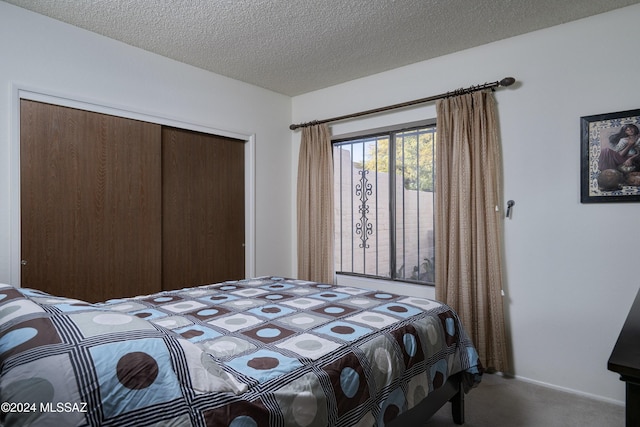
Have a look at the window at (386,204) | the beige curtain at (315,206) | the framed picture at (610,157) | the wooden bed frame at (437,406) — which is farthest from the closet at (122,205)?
the framed picture at (610,157)

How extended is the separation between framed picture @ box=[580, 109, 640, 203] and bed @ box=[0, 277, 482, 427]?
140 cm

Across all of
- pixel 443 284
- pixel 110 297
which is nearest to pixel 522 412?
pixel 443 284

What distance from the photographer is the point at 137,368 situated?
89 centimetres

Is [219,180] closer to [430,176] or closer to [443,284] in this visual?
[430,176]

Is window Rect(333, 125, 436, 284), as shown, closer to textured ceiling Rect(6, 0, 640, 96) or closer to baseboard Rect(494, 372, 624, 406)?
textured ceiling Rect(6, 0, 640, 96)

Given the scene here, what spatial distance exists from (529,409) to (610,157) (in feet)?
5.60

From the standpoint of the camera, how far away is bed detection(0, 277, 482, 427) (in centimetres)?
82

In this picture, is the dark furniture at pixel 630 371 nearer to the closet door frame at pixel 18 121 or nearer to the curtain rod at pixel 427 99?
the curtain rod at pixel 427 99

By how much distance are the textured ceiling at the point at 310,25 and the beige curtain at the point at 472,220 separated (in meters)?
0.53

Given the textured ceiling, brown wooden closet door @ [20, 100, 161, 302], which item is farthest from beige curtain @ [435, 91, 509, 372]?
brown wooden closet door @ [20, 100, 161, 302]

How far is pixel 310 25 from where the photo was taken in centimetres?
261

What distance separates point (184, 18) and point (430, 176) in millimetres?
2313

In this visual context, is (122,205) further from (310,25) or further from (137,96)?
(310,25)

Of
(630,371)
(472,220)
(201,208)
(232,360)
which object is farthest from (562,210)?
(201,208)
